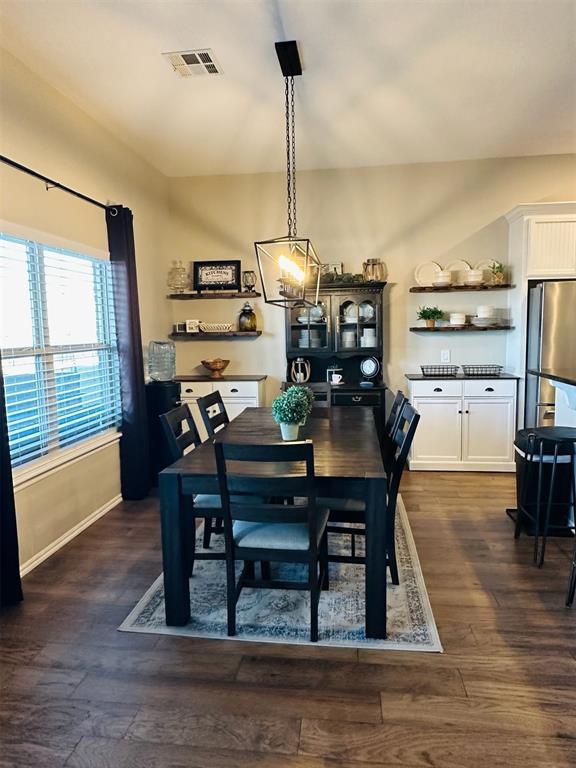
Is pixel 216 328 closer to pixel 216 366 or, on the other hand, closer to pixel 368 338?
pixel 216 366

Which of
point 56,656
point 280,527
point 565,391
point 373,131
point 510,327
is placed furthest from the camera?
point 510,327

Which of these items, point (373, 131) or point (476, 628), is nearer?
point (476, 628)

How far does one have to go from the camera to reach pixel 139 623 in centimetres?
233

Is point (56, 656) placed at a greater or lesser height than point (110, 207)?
lesser

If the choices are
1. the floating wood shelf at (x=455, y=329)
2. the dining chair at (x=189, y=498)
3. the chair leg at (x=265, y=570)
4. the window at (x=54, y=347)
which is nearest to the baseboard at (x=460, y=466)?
the floating wood shelf at (x=455, y=329)

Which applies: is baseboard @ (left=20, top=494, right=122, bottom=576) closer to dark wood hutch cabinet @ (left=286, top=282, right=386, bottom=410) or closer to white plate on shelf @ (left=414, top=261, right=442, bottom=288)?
dark wood hutch cabinet @ (left=286, top=282, right=386, bottom=410)

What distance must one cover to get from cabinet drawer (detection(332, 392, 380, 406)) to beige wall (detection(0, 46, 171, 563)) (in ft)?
6.88

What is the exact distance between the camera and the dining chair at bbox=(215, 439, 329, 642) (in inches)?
77.4

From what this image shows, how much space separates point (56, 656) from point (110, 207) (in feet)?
10.5

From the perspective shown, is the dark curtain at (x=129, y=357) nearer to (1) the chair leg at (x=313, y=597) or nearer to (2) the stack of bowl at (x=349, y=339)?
(2) the stack of bowl at (x=349, y=339)

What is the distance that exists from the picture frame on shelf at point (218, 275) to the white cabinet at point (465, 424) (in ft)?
7.41

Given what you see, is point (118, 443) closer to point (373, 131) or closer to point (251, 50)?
point (251, 50)

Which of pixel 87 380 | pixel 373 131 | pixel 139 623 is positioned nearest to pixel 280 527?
pixel 139 623

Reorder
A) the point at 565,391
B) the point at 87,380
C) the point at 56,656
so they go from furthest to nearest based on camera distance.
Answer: the point at 87,380
the point at 565,391
the point at 56,656
